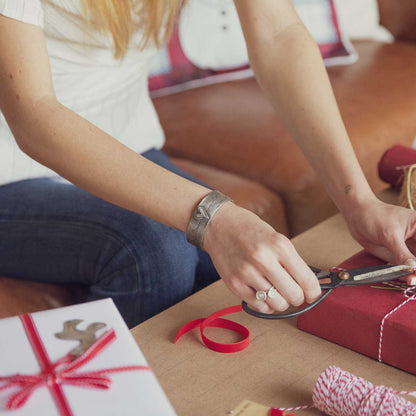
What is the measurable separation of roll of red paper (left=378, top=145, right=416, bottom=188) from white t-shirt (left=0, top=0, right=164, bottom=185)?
1.48 ft

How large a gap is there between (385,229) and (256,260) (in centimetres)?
23

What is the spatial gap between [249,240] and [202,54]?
3.89ft

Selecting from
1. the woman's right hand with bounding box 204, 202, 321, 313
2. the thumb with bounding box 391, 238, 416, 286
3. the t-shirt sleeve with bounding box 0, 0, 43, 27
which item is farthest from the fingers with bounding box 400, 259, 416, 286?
the t-shirt sleeve with bounding box 0, 0, 43, 27

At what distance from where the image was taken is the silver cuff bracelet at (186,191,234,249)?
2.27ft

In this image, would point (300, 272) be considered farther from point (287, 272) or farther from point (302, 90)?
point (302, 90)

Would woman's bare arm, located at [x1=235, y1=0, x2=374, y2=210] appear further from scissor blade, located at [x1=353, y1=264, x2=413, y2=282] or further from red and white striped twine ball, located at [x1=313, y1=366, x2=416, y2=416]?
red and white striped twine ball, located at [x1=313, y1=366, x2=416, y2=416]

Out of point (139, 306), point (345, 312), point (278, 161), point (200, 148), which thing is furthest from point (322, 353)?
point (200, 148)

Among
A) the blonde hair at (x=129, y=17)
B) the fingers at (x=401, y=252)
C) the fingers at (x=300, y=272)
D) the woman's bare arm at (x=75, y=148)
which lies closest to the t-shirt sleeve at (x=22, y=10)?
the woman's bare arm at (x=75, y=148)

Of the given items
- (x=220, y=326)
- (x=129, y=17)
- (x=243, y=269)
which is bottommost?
(x=220, y=326)

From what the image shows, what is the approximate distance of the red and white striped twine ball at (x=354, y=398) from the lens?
57cm

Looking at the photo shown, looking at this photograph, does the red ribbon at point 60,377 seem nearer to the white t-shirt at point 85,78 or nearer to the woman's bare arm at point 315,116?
the woman's bare arm at point 315,116

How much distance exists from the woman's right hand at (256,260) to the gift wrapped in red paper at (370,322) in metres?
0.05

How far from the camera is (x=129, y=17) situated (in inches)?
37.0

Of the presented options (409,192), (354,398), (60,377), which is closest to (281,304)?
(354,398)
